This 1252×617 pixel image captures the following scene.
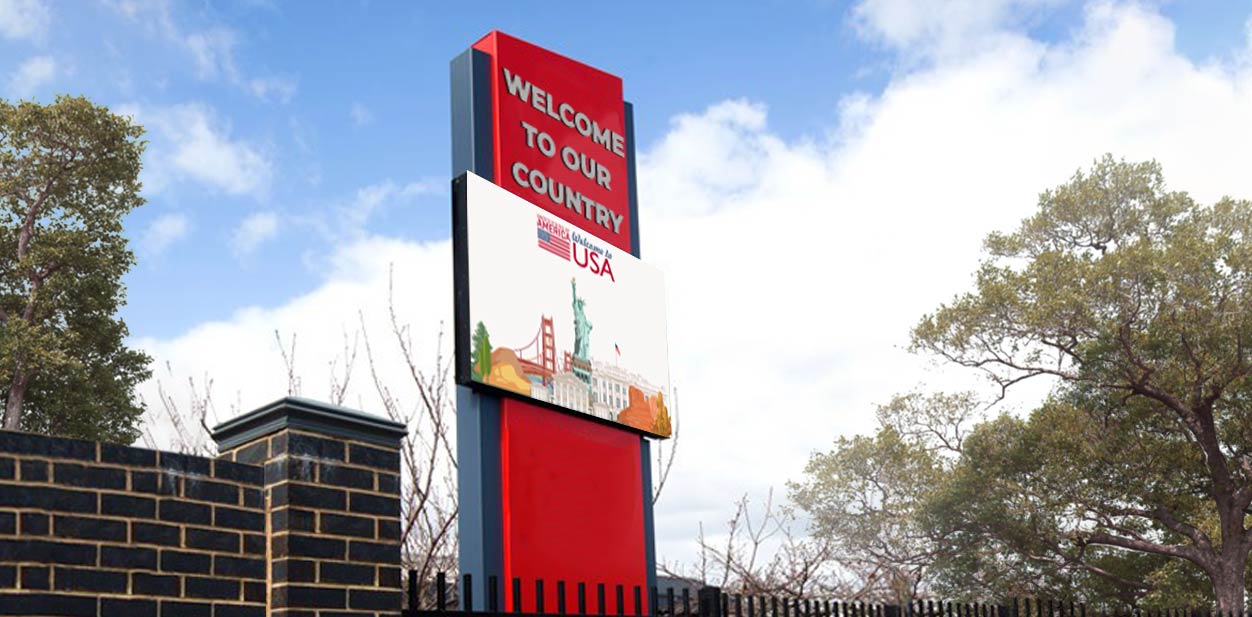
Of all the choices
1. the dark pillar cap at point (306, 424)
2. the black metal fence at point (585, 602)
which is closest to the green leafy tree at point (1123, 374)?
the black metal fence at point (585, 602)

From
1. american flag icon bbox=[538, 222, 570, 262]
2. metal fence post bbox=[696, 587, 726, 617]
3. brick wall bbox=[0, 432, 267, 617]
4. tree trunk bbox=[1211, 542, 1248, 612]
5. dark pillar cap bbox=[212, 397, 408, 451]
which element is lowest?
tree trunk bbox=[1211, 542, 1248, 612]

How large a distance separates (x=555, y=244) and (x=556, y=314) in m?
0.72

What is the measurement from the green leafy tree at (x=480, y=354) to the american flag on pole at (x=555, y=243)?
1.40 meters

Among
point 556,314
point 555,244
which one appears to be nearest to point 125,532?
point 556,314

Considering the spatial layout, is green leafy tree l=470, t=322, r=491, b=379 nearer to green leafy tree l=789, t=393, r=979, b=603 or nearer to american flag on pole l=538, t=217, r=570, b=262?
american flag on pole l=538, t=217, r=570, b=262

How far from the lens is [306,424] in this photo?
651cm

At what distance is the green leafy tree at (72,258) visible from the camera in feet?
86.9

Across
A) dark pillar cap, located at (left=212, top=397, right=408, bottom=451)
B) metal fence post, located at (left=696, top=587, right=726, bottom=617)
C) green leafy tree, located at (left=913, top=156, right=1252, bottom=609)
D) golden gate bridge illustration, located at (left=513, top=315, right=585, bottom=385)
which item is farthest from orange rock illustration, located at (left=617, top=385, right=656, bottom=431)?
green leafy tree, located at (left=913, top=156, right=1252, bottom=609)

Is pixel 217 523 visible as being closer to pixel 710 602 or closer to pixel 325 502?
pixel 325 502

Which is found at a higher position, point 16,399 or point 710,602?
point 16,399

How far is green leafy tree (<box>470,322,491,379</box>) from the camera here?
35.0ft

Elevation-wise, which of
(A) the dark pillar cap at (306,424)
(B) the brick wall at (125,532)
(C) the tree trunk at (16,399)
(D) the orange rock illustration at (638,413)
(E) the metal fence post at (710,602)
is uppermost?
(C) the tree trunk at (16,399)

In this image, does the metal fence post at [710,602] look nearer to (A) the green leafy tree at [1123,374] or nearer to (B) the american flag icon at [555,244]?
(B) the american flag icon at [555,244]

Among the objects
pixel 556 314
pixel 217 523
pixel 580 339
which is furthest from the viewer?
pixel 580 339
